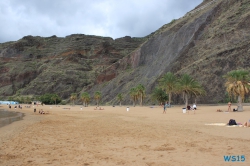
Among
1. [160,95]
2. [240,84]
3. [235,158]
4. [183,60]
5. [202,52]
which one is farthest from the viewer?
[183,60]

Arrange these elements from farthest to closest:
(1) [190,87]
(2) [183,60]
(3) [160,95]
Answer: (2) [183,60], (3) [160,95], (1) [190,87]

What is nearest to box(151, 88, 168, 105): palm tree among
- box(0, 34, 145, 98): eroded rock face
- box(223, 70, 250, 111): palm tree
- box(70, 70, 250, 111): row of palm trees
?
box(70, 70, 250, 111): row of palm trees

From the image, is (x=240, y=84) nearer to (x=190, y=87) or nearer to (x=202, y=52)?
(x=190, y=87)

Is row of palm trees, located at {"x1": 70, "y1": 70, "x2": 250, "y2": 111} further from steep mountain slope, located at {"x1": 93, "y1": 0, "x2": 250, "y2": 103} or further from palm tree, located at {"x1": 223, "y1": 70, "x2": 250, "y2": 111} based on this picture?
steep mountain slope, located at {"x1": 93, "y1": 0, "x2": 250, "y2": 103}

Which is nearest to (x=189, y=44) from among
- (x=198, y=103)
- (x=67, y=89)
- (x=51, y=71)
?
(x=198, y=103)

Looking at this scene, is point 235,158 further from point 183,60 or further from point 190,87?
point 183,60

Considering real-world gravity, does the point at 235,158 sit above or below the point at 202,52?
below

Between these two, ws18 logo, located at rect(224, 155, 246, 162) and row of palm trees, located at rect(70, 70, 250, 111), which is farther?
row of palm trees, located at rect(70, 70, 250, 111)

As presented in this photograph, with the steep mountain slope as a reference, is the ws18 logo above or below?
below

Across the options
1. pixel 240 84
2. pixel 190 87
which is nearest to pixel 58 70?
pixel 190 87

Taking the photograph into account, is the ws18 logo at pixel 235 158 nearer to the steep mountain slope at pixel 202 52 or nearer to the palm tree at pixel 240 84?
the palm tree at pixel 240 84

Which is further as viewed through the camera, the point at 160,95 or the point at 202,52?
the point at 202,52

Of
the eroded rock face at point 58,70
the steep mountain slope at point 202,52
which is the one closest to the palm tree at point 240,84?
the steep mountain slope at point 202,52

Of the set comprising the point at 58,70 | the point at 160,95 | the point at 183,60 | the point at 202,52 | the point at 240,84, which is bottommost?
the point at 160,95
